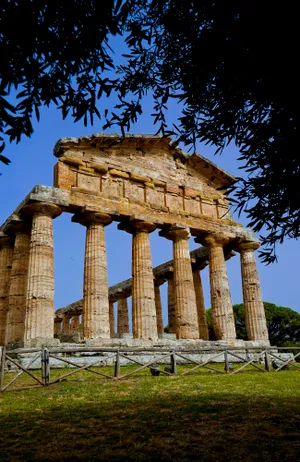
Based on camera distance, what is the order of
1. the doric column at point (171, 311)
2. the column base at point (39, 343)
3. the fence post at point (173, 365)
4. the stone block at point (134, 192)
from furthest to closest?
the doric column at point (171, 311), the stone block at point (134, 192), the column base at point (39, 343), the fence post at point (173, 365)

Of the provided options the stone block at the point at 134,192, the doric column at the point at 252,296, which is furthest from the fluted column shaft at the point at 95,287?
the doric column at the point at 252,296

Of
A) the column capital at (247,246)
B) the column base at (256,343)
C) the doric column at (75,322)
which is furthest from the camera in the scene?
the doric column at (75,322)

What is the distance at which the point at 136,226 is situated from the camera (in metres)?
22.4

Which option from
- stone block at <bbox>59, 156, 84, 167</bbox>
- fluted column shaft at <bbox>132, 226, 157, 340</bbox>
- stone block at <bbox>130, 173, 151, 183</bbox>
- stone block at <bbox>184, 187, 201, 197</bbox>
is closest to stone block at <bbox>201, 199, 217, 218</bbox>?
stone block at <bbox>184, 187, 201, 197</bbox>

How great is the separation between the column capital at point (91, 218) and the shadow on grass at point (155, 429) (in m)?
12.2

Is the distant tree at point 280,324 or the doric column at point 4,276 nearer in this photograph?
the doric column at point 4,276

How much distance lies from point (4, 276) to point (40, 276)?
481 cm

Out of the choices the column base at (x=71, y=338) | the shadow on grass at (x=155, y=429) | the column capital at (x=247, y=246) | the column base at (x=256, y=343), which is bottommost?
the shadow on grass at (x=155, y=429)

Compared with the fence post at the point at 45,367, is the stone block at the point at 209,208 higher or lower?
higher

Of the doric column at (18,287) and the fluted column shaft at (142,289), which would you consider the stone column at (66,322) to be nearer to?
the doric column at (18,287)

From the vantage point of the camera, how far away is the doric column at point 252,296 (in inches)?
967

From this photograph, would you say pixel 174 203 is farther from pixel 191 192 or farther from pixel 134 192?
pixel 134 192

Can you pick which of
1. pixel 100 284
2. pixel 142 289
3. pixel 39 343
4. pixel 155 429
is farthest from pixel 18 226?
pixel 155 429

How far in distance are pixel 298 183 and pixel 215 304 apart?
1959 centimetres
